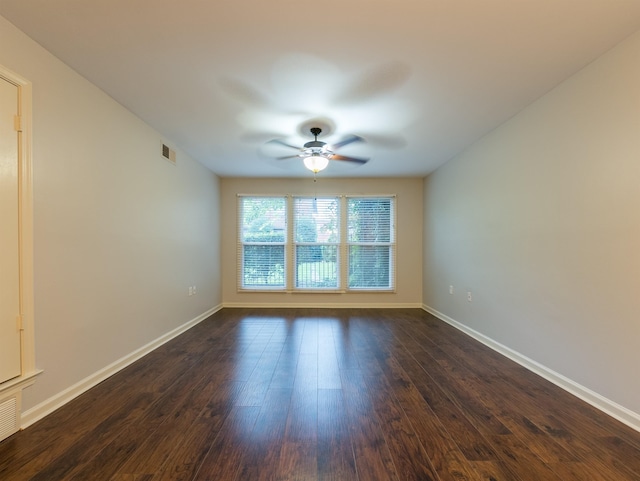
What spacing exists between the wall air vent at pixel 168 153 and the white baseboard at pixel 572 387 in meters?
4.33

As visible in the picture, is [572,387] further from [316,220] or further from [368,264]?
[316,220]

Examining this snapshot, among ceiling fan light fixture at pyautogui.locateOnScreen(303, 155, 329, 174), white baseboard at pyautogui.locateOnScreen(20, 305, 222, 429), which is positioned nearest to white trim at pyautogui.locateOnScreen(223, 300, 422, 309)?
white baseboard at pyautogui.locateOnScreen(20, 305, 222, 429)

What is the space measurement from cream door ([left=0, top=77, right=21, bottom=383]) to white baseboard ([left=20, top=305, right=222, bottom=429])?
1.10 ft

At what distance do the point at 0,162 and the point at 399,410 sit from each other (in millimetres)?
2862

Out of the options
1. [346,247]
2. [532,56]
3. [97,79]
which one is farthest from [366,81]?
[346,247]

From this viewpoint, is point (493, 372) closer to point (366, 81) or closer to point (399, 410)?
point (399, 410)

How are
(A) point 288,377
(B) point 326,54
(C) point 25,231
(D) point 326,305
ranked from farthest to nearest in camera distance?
(D) point 326,305
(A) point 288,377
(B) point 326,54
(C) point 25,231

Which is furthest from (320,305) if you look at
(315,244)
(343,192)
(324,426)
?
(324,426)

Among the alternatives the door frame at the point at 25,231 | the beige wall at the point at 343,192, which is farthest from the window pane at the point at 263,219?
the door frame at the point at 25,231

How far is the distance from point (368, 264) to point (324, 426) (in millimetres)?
3958

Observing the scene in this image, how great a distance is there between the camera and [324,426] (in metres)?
1.84

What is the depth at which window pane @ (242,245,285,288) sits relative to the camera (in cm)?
562

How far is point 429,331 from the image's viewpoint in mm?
3988

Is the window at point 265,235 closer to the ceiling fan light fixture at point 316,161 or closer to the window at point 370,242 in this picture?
the window at point 370,242
